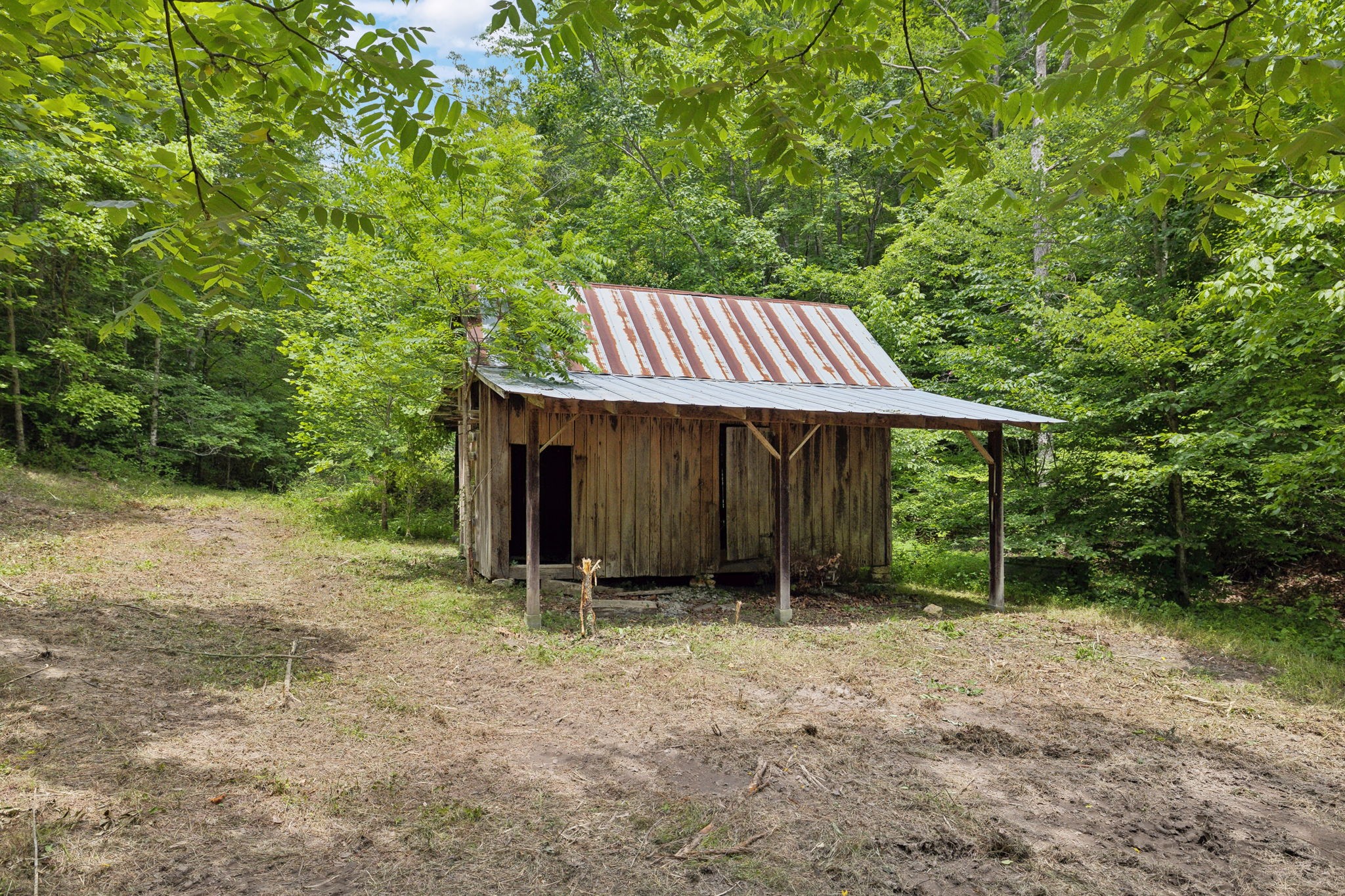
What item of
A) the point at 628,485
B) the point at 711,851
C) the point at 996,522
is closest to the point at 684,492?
the point at 628,485

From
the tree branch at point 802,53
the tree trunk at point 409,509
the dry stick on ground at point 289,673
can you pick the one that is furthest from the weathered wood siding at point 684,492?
the tree branch at point 802,53

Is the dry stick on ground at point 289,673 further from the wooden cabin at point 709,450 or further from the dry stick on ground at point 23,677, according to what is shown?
the wooden cabin at point 709,450

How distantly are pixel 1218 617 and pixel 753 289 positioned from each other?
14.6 m

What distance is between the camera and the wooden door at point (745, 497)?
1123cm

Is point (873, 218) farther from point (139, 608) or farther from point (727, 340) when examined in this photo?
point (139, 608)

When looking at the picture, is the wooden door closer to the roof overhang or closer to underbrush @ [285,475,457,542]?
the roof overhang

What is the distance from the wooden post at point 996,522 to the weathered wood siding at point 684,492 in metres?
1.98

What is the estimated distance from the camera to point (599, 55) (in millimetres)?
22703

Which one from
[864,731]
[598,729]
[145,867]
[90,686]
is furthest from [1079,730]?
[90,686]

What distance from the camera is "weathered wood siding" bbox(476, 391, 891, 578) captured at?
10500mm

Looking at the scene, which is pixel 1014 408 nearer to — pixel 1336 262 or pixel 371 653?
pixel 1336 262

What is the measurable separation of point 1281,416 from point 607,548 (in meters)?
8.05

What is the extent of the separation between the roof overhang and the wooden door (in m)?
0.94

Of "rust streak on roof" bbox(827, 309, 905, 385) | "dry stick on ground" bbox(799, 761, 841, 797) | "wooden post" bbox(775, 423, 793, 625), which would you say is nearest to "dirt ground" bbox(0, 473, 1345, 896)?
"dry stick on ground" bbox(799, 761, 841, 797)
